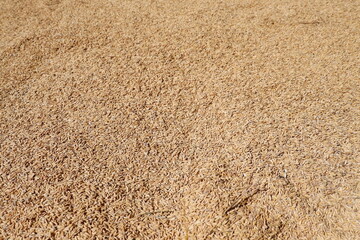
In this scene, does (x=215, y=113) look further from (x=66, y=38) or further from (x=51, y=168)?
(x=66, y=38)

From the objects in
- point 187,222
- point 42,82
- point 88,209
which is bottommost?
point 187,222

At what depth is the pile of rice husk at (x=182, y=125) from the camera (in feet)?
5.49

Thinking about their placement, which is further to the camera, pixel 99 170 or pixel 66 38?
pixel 66 38

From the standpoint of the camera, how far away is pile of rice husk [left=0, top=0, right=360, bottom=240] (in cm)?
167

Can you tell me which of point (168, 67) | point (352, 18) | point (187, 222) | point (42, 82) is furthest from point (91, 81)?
point (352, 18)

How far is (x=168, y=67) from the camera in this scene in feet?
8.57

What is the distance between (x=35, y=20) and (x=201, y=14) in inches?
58.8

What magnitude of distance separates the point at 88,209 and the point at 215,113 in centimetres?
93

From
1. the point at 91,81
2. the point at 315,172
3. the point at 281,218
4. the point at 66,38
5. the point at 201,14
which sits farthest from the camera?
the point at 201,14

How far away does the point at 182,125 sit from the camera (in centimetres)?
215

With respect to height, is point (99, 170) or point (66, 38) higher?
point (66, 38)

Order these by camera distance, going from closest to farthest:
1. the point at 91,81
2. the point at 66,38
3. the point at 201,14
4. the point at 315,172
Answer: the point at 315,172 → the point at 91,81 → the point at 66,38 → the point at 201,14

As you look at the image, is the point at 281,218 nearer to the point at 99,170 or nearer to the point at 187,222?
the point at 187,222

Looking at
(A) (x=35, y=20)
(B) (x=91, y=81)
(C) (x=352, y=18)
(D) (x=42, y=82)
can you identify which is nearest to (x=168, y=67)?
(B) (x=91, y=81)
